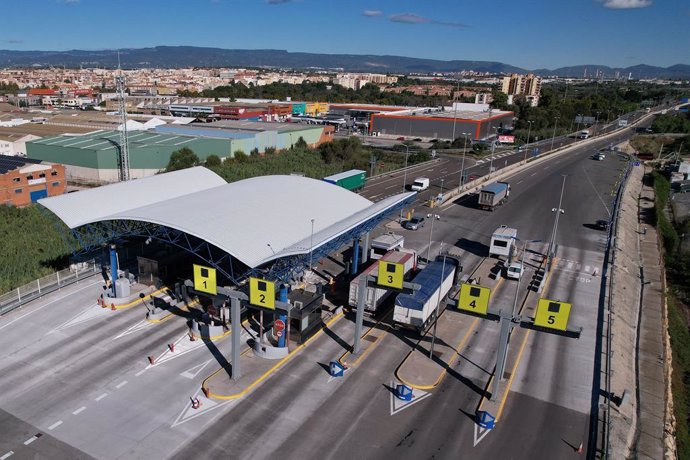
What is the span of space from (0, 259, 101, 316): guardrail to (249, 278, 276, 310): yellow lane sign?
1703cm

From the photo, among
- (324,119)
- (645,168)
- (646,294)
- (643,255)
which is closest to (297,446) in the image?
(646,294)

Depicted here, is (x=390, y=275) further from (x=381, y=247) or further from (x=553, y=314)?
(x=381, y=247)

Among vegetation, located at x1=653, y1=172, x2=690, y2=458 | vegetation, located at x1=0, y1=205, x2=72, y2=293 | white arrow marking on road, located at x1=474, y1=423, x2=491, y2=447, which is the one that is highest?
vegetation, located at x1=0, y1=205, x2=72, y2=293

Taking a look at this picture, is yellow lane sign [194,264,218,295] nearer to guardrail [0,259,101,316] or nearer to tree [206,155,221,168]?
guardrail [0,259,101,316]

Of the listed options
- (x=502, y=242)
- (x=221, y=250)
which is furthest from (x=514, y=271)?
(x=221, y=250)

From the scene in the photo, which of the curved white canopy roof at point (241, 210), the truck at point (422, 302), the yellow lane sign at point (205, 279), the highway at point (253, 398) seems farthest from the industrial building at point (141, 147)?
the truck at point (422, 302)

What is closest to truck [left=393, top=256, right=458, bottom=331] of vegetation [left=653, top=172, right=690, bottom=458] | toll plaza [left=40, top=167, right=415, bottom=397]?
toll plaza [left=40, top=167, right=415, bottom=397]

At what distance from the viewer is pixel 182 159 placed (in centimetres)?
6938

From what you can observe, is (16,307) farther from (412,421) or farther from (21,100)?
(21,100)

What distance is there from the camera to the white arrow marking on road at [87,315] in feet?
89.7

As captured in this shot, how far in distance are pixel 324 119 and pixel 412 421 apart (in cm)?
12662

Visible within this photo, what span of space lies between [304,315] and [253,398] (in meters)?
5.60

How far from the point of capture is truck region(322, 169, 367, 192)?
56506mm

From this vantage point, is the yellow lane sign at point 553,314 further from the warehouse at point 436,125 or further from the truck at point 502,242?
the warehouse at point 436,125
